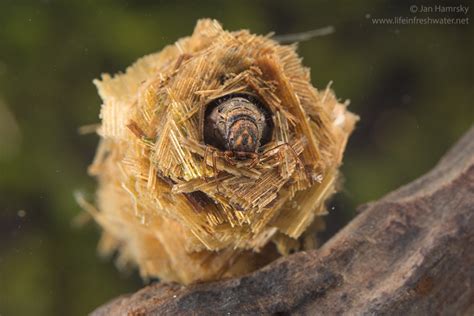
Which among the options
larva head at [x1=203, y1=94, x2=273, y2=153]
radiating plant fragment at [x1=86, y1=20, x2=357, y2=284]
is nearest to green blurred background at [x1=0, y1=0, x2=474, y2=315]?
radiating plant fragment at [x1=86, y1=20, x2=357, y2=284]

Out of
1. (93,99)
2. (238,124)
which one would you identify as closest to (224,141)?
(238,124)

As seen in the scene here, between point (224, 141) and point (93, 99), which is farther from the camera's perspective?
point (93, 99)

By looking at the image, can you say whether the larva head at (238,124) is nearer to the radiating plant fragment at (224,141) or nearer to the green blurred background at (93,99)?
the radiating plant fragment at (224,141)

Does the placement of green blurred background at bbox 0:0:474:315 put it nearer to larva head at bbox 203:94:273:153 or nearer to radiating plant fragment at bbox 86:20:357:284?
radiating plant fragment at bbox 86:20:357:284

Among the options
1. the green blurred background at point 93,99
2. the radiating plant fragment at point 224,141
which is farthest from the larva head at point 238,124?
the green blurred background at point 93,99

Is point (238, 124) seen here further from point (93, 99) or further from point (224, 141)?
point (93, 99)

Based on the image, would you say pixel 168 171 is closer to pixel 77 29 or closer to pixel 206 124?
pixel 206 124
